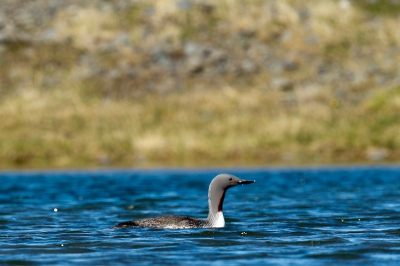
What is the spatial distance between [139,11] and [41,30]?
174 inches

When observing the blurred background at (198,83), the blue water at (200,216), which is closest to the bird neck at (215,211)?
the blue water at (200,216)

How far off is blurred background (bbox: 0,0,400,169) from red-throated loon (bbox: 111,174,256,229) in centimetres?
1111

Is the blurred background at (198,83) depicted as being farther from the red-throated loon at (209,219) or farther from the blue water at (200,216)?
the red-throated loon at (209,219)

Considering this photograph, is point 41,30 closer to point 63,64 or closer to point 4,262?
point 63,64

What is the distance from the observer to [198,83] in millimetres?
34312

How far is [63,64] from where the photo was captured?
119 feet

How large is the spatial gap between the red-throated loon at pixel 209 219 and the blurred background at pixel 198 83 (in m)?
11.1

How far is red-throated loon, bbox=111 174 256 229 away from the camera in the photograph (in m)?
13.5

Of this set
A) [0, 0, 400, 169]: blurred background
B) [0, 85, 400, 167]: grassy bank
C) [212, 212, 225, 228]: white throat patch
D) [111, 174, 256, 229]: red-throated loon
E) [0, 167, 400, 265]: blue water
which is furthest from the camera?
[0, 0, 400, 169]: blurred background

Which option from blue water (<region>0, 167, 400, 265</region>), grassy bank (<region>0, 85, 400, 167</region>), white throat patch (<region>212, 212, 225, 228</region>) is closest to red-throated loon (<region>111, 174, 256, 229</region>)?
white throat patch (<region>212, 212, 225, 228</region>)

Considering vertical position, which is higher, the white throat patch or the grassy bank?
the grassy bank

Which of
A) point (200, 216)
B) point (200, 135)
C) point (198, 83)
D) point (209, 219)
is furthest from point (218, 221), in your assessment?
point (198, 83)

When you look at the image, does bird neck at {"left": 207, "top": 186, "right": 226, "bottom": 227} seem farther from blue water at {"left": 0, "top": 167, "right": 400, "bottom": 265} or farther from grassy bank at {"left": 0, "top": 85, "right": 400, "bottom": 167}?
grassy bank at {"left": 0, "top": 85, "right": 400, "bottom": 167}

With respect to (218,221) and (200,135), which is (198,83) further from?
(218,221)
